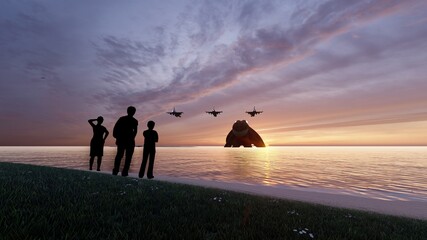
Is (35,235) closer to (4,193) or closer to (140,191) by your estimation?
(4,193)

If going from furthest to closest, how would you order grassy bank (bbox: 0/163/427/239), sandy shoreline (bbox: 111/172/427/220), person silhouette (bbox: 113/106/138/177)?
sandy shoreline (bbox: 111/172/427/220), person silhouette (bbox: 113/106/138/177), grassy bank (bbox: 0/163/427/239)

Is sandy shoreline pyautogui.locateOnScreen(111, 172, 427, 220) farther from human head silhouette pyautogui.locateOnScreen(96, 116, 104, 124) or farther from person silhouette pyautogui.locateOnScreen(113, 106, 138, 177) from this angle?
human head silhouette pyautogui.locateOnScreen(96, 116, 104, 124)

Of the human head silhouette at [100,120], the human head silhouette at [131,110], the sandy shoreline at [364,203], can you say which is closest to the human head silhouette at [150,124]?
the human head silhouette at [131,110]

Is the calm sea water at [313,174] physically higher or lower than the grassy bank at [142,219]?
lower

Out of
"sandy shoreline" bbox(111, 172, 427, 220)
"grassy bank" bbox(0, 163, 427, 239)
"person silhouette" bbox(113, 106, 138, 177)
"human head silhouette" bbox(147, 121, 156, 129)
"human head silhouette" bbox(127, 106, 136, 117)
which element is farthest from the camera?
"sandy shoreline" bbox(111, 172, 427, 220)

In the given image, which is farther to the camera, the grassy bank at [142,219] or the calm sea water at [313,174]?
the calm sea water at [313,174]

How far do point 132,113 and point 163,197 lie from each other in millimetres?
7617

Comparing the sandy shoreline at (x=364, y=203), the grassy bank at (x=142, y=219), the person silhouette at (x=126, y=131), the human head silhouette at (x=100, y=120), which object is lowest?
the sandy shoreline at (x=364, y=203)

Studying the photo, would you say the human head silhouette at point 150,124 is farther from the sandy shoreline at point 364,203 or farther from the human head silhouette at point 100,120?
the sandy shoreline at point 364,203

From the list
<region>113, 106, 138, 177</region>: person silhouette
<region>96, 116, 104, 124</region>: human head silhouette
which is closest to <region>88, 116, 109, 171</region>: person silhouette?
<region>96, 116, 104, 124</region>: human head silhouette

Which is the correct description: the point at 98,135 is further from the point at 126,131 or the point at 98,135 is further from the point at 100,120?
the point at 126,131

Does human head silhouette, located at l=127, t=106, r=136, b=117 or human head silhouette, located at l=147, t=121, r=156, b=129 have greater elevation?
human head silhouette, located at l=127, t=106, r=136, b=117

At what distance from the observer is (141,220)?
5066mm

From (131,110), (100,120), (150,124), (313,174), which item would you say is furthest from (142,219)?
(313,174)
